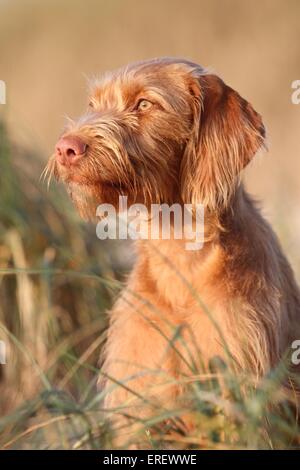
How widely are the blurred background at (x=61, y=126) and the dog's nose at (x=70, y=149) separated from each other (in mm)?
461

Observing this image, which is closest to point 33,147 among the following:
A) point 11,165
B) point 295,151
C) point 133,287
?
point 11,165

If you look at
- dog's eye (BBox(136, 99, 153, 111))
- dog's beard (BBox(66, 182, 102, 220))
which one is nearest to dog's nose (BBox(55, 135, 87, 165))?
dog's beard (BBox(66, 182, 102, 220))

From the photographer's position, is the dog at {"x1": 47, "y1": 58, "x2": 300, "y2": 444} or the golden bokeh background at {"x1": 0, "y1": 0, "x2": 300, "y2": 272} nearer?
the dog at {"x1": 47, "y1": 58, "x2": 300, "y2": 444}

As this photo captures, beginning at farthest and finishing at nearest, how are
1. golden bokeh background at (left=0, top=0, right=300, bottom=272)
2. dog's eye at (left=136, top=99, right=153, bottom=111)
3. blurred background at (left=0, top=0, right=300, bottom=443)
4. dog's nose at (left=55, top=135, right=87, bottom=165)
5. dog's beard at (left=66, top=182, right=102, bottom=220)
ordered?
golden bokeh background at (left=0, top=0, right=300, bottom=272), blurred background at (left=0, top=0, right=300, bottom=443), dog's eye at (left=136, top=99, right=153, bottom=111), dog's beard at (left=66, top=182, right=102, bottom=220), dog's nose at (left=55, top=135, right=87, bottom=165)

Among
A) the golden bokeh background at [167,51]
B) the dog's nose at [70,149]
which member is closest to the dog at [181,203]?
the dog's nose at [70,149]

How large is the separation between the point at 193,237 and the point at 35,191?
2.20 meters

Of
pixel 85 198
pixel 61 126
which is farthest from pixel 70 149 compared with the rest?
pixel 61 126

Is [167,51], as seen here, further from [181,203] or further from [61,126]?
[181,203]

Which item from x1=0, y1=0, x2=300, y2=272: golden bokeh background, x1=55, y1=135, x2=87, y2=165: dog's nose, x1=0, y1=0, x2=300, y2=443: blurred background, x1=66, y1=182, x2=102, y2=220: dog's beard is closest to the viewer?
x1=55, y1=135, x2=87, y2=165: dog's nose

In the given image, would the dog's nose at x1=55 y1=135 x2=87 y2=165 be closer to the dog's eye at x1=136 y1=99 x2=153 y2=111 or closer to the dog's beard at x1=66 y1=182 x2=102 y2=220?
the dog's beard at x1=66 y1=182 x2=102 y2=220

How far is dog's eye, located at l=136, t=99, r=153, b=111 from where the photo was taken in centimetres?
391

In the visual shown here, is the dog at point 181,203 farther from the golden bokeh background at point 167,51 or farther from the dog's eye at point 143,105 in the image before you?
the golden bokeh background at point 167,51

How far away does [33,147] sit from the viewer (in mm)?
6102
